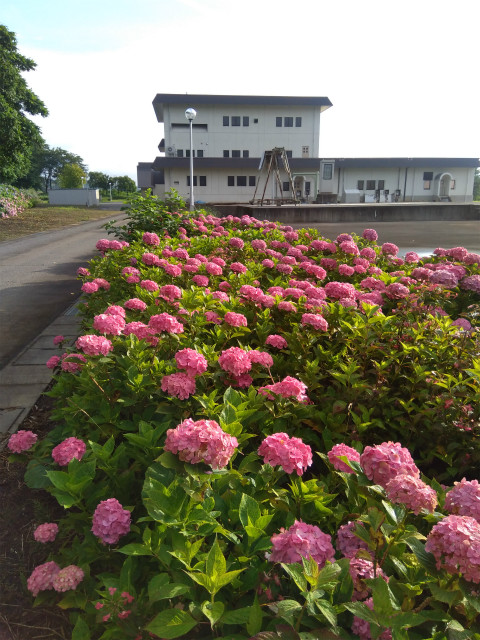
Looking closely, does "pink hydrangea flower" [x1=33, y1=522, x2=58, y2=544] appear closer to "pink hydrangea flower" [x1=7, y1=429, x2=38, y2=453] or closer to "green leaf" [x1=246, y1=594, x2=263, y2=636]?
"pink hydrangea flower" [x1=7, y1=429, x2=38, y2=453]

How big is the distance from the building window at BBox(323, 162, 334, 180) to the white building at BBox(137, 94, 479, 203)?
81 mm

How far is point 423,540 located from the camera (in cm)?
138

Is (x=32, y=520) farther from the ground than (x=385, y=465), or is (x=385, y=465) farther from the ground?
(x=385, y=465)

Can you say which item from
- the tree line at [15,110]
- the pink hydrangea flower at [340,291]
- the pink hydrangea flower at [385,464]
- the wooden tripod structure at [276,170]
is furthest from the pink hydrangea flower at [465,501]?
the tree line at [15,110]

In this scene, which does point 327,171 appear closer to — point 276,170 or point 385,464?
point 276,170

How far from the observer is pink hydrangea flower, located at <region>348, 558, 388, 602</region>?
128cm

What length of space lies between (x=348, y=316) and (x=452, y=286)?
1.23 meters

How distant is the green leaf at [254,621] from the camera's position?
118 cm

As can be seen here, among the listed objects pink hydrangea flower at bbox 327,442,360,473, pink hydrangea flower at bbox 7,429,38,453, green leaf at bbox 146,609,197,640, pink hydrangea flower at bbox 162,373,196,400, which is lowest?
pink hydrangea flower at bbox 7,429,38,453

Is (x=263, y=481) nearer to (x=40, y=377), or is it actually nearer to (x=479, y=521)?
(x=479, y=521)

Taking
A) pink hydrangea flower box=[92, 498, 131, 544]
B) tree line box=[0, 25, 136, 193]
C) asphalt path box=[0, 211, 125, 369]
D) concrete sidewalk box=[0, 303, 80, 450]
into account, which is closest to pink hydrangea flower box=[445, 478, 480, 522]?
pink hydrangea flower box=[92, 498, 131, 544]

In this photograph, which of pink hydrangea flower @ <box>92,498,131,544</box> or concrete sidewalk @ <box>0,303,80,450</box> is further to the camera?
concrete sidewalk @ <box>0,303,80,450</box>

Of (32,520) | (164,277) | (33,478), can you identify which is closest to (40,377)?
(164,277)

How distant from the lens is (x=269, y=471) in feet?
5.66
